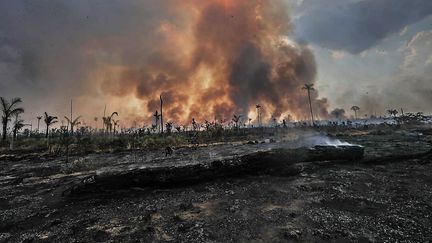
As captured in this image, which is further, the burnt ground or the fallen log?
the fallen log

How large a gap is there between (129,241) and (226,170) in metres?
9.59

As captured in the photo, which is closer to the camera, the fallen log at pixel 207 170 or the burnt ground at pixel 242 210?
the burnt ground at pixel 242 210

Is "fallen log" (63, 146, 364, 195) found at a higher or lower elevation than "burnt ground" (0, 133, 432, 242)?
higher

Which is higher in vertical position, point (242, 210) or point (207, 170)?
point (207, 170)

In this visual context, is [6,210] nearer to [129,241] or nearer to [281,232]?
[129,241]

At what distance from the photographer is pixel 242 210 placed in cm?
Answer: 1198

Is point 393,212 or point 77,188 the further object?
point 77,188

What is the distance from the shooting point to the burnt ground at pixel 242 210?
948cm

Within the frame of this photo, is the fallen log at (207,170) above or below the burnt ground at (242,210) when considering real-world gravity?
above

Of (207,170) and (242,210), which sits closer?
(242,210)

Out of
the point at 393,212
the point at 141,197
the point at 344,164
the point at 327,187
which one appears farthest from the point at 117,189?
the point at 344,164

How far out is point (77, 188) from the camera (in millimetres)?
15234

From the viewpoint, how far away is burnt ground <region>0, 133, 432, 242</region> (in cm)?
948

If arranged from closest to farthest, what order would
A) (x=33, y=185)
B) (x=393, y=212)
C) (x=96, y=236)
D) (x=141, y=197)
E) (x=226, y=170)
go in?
(x=96, y=236) < (x=393, y=212) < (x=141, y=197) < (x=226, y=170) < (x=33, y=185)
